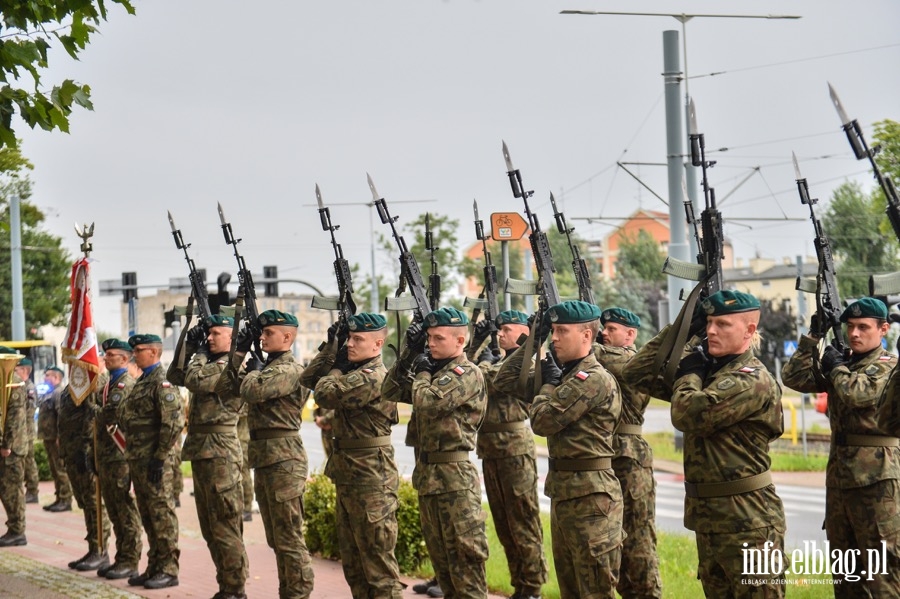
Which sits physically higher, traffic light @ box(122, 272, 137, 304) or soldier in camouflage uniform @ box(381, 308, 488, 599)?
traffic light @ box(122, 272, 137, 304)

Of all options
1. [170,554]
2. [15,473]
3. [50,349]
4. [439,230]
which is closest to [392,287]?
[439,230]

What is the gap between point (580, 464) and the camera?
629 cm

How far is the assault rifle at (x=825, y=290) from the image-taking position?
6.75 metres

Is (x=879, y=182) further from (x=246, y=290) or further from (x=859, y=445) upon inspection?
(x=246, y=290)

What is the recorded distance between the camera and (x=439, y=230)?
35344mm

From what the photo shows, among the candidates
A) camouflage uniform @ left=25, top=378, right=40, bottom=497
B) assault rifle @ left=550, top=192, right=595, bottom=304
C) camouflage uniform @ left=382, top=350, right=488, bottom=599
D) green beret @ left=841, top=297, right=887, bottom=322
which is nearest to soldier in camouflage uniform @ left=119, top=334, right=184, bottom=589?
camouflage uniform @ left=382, top=350, right=488, bottom=599

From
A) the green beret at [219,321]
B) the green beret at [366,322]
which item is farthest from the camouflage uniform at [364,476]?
the green beret at [219,321]

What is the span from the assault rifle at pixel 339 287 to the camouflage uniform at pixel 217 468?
3.34 ft

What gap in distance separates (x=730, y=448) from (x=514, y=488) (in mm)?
2918

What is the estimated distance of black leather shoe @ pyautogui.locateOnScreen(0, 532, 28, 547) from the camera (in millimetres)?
11922

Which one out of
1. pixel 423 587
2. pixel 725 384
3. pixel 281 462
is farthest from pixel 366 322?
pixel 725 384

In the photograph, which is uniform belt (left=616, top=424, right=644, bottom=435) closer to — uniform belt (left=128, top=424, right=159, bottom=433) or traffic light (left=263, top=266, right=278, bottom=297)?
uniform belt (left=128, top=424, right=159, bottom=433)

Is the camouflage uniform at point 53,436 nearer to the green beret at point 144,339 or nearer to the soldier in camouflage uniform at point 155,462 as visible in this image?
the green beret at point 144,339

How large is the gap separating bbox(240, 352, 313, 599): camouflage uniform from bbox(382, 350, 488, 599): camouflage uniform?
126 cm
